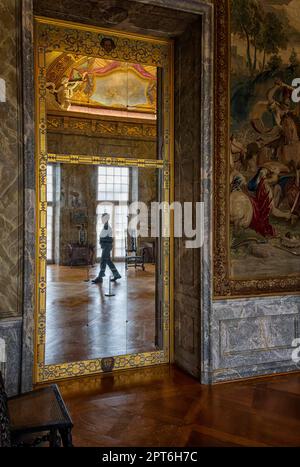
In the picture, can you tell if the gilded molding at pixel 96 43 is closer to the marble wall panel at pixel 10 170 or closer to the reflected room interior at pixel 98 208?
the reflected room interior at pixel 98 208

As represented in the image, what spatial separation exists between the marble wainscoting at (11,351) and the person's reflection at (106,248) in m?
1.20

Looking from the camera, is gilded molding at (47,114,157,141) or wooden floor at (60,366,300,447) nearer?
wooden floor at (60,366,300,447)

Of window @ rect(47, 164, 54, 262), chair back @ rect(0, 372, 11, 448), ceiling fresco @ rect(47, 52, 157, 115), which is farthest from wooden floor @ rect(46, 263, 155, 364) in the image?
chair back @ rect(0, 372, 11, 448)

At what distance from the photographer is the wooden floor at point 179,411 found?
10.5 feet

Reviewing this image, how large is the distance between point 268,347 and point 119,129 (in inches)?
121

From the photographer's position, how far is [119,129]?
475 cm

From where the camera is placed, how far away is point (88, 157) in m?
4.66

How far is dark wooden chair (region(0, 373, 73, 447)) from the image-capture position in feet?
8.01

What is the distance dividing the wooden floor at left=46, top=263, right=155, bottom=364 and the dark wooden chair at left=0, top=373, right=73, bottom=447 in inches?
60.5

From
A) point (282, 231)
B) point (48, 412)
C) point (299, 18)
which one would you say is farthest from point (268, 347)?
point (299, 18)

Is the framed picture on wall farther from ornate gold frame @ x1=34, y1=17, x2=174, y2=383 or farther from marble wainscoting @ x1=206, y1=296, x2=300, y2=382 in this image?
marble wainscoting @ x1=206, y1=296, x2=300, y2=382

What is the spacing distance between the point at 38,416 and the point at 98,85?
356cm

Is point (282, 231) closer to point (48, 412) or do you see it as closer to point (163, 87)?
point (163, 87)

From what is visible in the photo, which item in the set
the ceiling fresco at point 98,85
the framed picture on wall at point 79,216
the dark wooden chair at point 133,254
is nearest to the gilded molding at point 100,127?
the ceiling fresco at point 98,85
